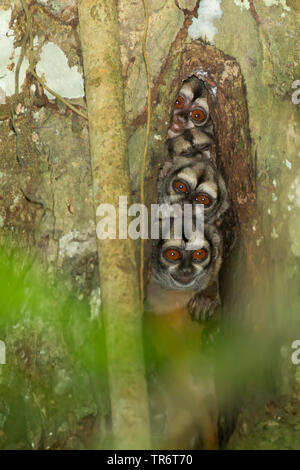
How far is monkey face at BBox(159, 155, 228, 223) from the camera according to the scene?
4648mm

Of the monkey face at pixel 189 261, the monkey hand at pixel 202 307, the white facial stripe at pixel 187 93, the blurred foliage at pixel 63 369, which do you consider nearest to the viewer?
the blurred foliage at pixel 63 369

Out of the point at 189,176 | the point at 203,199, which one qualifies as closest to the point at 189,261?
the point at 203,199

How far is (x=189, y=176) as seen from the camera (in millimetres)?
4645

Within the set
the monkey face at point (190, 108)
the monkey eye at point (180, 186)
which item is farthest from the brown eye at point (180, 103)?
the monkey eye at point (180, 186)

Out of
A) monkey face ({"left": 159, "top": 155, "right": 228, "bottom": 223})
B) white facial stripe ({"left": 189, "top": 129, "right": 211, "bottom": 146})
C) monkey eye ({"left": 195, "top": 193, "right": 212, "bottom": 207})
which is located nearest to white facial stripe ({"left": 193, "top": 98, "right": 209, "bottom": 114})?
white facial stripe ({"left": 189, "top": 129, "right": 211, "bottom": 146})

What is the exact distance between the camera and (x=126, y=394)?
9.08 ft

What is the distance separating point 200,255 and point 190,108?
122 cm

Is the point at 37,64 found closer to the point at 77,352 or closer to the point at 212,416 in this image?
the point at 77,352

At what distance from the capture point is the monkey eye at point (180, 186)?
15.4 ft

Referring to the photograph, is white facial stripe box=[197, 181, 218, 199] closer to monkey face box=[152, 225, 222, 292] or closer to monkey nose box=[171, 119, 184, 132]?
monkey face box=[152, 225, 222, 292]

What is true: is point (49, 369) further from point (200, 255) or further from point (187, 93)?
point (187, 93)

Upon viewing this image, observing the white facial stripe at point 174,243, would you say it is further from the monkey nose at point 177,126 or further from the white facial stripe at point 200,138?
the monkey nose at point 177,126

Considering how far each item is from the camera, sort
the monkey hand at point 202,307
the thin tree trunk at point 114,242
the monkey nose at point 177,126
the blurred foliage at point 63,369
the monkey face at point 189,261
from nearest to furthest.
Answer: the thin tree trunk at point 114,242, the blurred foliage at point 63,369, the monkey hand at point 202,307, the monkey face at point 189,261, the monkey nose at point 177,126

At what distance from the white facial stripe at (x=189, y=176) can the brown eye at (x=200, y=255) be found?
0.52 m
